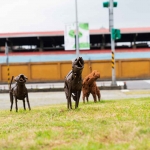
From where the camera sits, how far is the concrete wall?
3466 centimetres

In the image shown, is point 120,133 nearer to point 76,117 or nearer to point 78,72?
point 76,117

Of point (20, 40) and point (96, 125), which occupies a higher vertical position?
point (20, 40)

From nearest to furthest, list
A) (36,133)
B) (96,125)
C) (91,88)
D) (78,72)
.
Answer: (36,133) < (96,125) < (78,72) < (91,88)

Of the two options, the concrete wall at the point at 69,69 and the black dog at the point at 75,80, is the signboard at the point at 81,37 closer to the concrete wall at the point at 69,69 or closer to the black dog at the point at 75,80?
the concrete wall at the point at 69,69

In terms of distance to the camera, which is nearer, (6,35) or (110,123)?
(110,123)

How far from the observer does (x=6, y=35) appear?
121 ft

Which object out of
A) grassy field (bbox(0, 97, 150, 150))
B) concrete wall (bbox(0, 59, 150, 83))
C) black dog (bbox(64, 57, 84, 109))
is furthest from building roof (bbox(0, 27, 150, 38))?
grassy field (bbox(0, 97, 150, 150))

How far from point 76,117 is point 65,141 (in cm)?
257

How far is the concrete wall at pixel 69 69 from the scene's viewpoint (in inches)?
1364

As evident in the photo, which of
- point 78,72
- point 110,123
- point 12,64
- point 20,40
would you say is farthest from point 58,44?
point 110,123

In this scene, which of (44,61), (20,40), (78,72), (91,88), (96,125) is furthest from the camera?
(20,40)

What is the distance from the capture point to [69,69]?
35250 millimetres

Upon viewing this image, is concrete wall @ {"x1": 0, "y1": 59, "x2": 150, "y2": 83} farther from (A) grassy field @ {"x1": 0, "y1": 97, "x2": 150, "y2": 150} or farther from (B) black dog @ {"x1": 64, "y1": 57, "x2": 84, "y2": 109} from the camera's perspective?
(A) grassy field @ {"x1": 0, "y1": 97, "x2": 150, "y2": 150}

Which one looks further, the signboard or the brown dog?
the signboard
